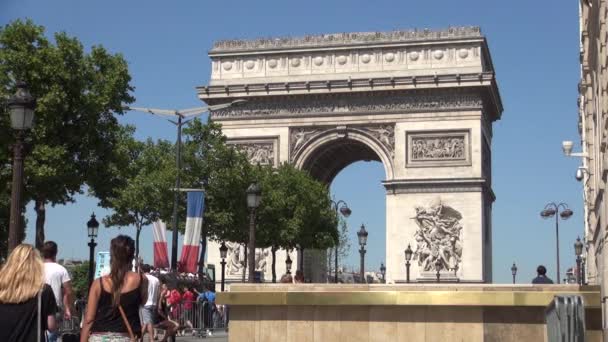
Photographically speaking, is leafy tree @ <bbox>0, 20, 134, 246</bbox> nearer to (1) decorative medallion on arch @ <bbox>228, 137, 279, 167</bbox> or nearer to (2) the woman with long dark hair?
(1) decorative medallion on arch @ <bbox>228, 137, 279, 167</bbox>

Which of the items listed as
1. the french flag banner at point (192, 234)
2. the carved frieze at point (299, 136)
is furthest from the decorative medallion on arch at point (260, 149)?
the french flag banner at point (192, 234)

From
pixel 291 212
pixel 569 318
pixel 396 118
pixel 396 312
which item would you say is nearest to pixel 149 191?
pixel 291 212

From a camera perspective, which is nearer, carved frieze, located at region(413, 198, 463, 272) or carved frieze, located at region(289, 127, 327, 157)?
carved frieze, located at region(413, 198, 463, 272)

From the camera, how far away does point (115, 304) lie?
8891mm

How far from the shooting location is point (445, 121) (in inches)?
2205

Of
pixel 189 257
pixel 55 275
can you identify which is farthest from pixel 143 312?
pixel 189 257

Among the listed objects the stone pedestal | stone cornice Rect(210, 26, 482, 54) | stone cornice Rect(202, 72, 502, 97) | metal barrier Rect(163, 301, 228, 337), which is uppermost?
stone cornice Rect(210, 26, 482, 54)

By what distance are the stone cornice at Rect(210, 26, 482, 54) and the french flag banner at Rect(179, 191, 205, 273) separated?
23137mm

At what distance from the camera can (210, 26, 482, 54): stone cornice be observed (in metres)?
56.9

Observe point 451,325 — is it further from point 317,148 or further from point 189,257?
point 317,148

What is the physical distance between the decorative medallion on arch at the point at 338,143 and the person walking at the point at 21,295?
49360mm

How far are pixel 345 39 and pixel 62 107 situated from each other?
87.3 feet

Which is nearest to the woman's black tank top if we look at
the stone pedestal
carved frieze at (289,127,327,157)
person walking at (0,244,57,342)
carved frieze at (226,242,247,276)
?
person walking at (0,244,57,342)

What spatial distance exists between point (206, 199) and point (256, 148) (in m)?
10.2
